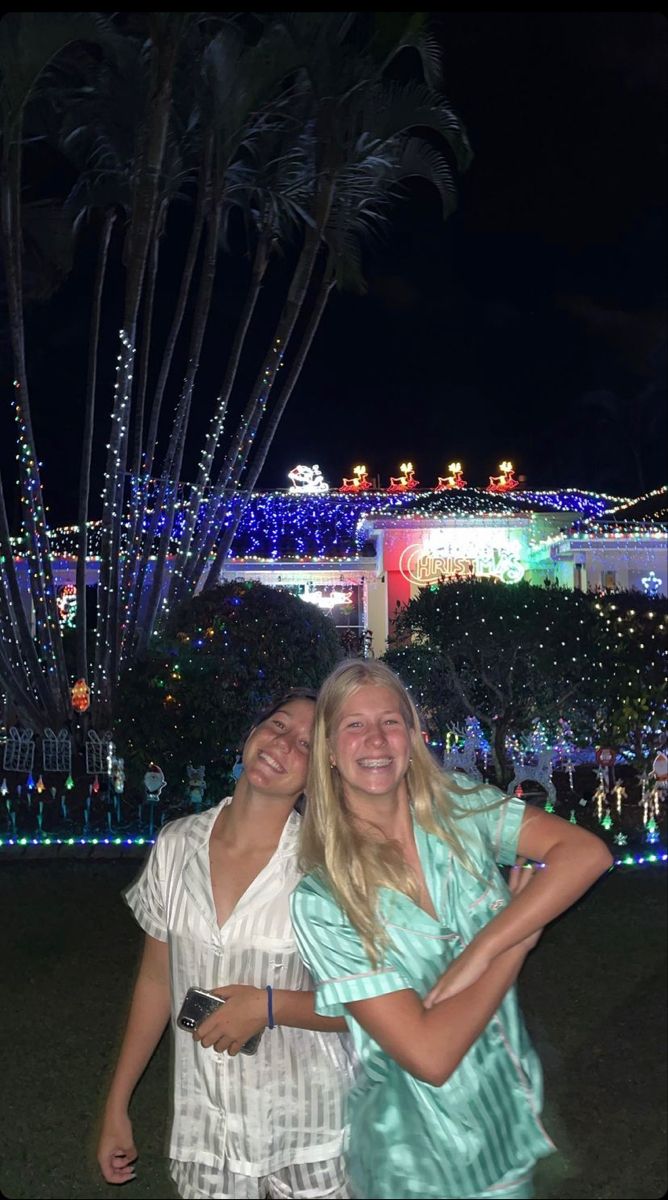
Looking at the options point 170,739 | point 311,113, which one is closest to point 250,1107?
point 170,739

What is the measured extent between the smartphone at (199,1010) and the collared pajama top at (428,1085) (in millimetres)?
298

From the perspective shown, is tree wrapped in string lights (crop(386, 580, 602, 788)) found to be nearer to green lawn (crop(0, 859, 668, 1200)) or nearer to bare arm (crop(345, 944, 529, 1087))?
green lawn (crop(0, 859, 668, 1200))

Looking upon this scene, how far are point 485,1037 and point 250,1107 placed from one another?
2.10 feet

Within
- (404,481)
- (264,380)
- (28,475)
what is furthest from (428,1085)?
(404,481)

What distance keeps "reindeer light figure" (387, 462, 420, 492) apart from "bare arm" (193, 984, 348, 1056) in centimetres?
2202

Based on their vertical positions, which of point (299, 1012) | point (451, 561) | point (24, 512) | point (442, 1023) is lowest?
point (299, 1012)

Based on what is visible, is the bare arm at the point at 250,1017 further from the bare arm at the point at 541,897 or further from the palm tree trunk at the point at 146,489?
the palm tree trunk at the point at 146,489

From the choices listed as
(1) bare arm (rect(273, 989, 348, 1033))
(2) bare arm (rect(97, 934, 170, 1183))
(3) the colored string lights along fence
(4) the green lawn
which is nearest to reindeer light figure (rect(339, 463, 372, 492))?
(3) the colored string lights along fence

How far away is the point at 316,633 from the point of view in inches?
413

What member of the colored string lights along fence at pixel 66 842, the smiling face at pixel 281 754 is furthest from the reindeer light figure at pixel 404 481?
the smiling face at pixel 281 754

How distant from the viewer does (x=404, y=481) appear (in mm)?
23875

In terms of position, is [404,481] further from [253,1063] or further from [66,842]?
[253,1063]

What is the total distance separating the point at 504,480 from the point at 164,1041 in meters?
19.8

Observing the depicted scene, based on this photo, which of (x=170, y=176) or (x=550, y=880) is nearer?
(x=550, y=880)
